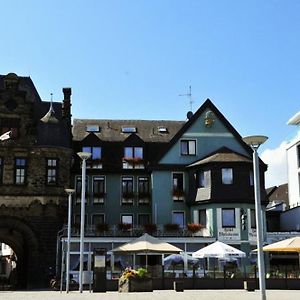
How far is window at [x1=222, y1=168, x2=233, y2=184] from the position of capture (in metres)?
45.5

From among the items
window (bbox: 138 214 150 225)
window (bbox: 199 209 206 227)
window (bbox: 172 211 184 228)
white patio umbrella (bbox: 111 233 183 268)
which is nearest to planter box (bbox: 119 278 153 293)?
white patio umbrella (bbox: 111 233 183 268)

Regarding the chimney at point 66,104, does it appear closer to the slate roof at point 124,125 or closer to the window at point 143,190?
the slate roof at point 124,125

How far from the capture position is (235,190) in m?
45.2

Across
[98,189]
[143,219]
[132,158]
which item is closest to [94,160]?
[98,189]

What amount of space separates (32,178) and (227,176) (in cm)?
1438

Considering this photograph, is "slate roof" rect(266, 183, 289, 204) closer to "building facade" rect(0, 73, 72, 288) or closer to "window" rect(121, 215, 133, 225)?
"window" rect(121, 215, 133, 225)

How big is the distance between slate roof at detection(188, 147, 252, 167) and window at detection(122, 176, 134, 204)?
5.33m

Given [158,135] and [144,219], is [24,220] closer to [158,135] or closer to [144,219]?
[144,219]

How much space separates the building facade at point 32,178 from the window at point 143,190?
7.24m

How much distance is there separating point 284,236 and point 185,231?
7.65m


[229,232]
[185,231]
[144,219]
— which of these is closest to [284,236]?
[229,232]

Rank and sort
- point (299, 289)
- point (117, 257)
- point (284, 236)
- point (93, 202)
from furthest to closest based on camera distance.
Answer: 1. point (93, 202)
2. point (284, 236)
3. point (117, 257)
4. point (299, 289)

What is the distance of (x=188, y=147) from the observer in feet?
161

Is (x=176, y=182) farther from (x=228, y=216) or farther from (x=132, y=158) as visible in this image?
(x=228, y=216)
